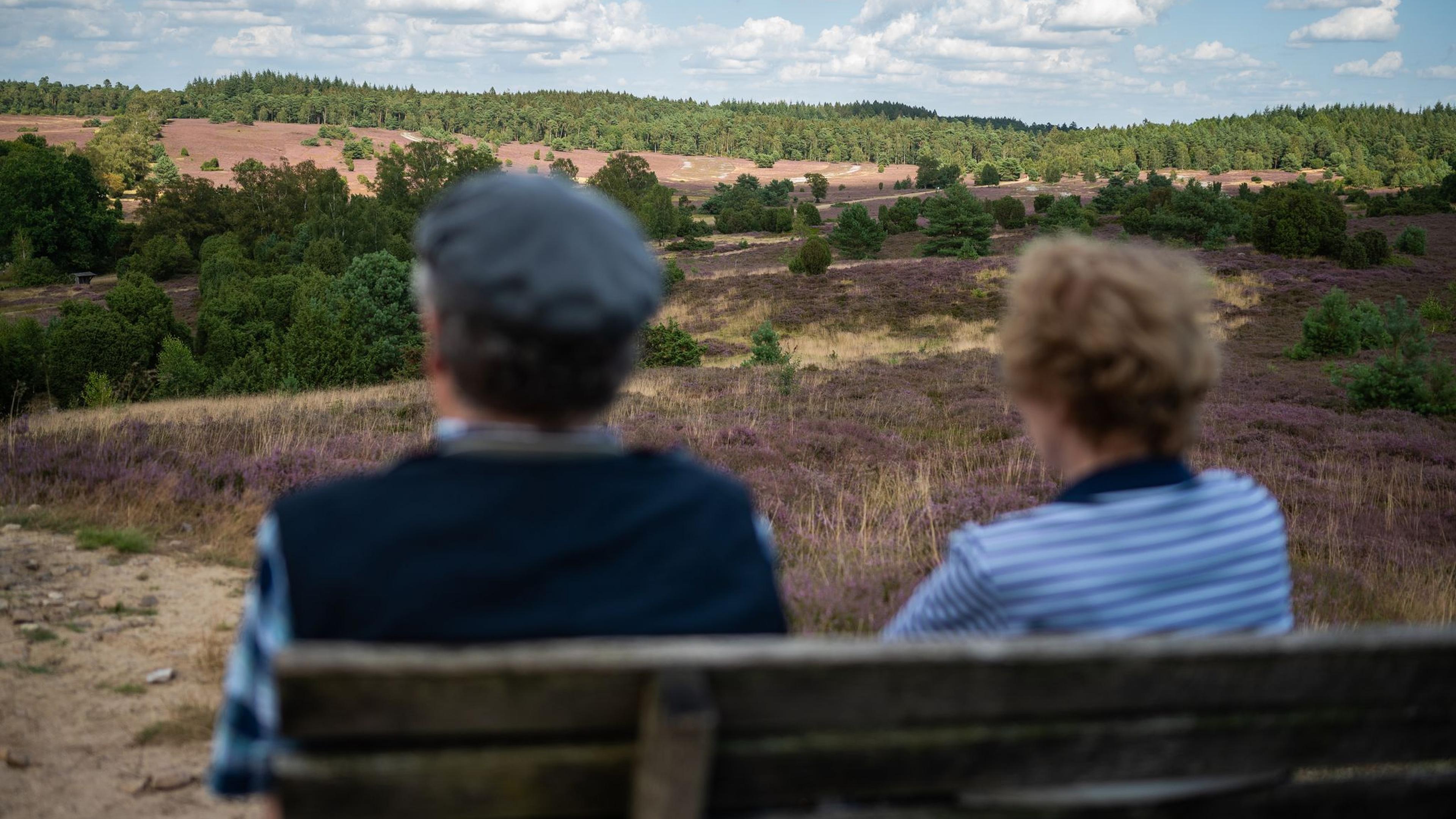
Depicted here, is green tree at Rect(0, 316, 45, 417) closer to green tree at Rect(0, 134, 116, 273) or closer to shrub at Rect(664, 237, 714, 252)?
shrub at Rect(664, 237, 714, 252)

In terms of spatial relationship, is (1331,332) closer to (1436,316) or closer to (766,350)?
(1436,316)

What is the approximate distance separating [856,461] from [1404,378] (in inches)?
339

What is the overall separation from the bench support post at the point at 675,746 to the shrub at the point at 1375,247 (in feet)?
119

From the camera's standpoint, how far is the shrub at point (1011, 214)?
154 feet

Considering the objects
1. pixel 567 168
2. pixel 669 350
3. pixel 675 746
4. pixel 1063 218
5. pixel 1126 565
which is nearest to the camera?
pixel 675 746

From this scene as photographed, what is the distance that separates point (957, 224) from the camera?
38625 mm

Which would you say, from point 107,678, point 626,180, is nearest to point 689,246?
point 626,180

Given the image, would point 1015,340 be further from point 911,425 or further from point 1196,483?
point 911,425

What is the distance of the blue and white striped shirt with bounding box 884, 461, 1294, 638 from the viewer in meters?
1.47

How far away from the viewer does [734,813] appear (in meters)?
1.15

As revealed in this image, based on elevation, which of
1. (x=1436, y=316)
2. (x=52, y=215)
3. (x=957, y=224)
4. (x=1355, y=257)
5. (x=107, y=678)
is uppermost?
(x=957, y=224)

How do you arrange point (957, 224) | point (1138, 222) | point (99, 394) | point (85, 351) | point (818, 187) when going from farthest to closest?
point (818, 187) → point (957, 224) → point (1138, 222) → point (85, 351) → point (99, 394)

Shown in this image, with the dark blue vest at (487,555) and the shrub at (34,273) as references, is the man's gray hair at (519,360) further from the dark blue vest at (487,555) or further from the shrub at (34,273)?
the shrub at (34,273)

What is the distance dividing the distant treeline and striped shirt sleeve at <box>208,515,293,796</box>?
304ft
